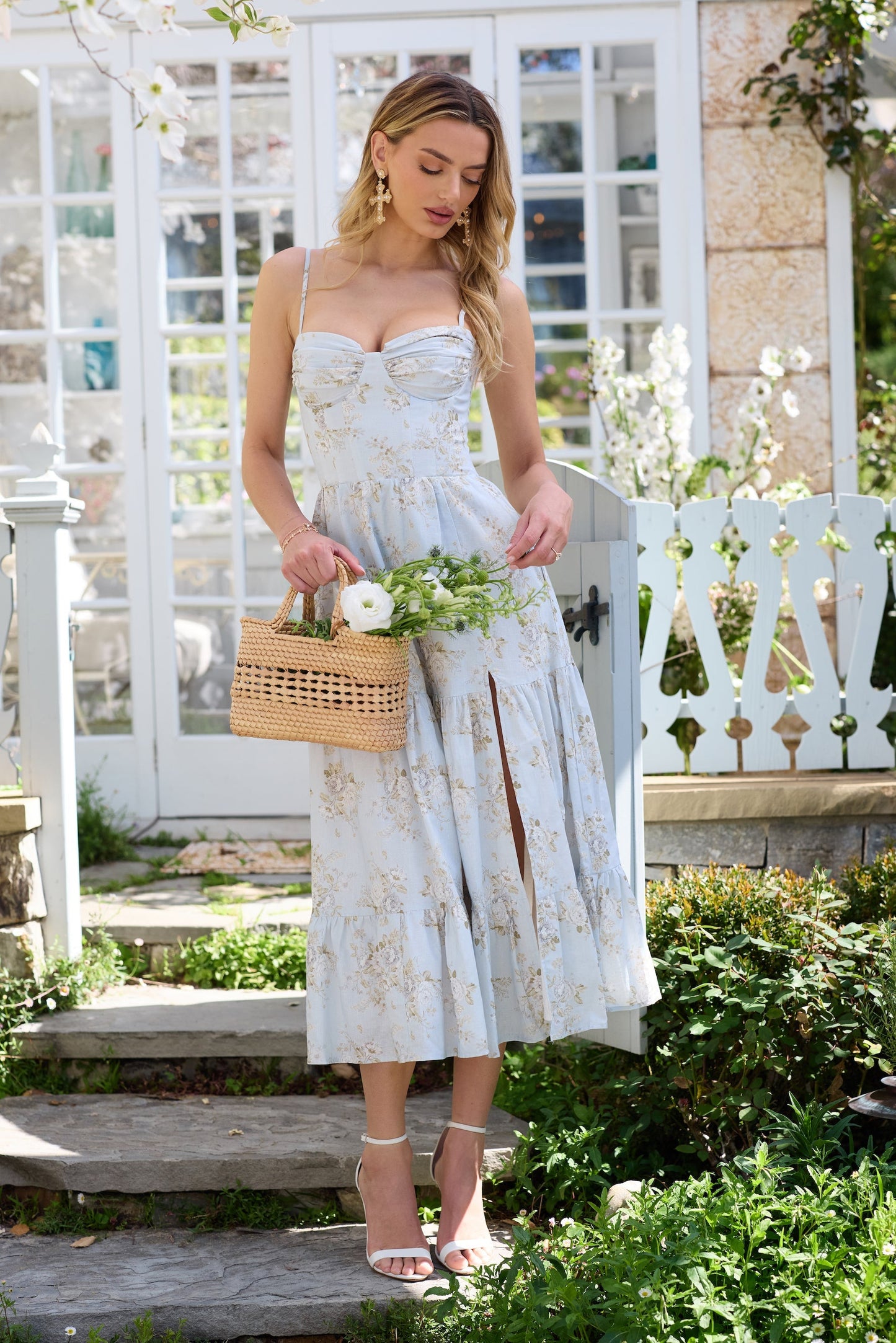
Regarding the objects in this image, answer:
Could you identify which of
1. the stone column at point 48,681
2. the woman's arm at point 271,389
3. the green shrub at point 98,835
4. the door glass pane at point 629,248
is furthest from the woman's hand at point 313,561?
the door glass pane at point 629,248

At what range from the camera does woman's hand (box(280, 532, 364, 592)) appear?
7.02ft

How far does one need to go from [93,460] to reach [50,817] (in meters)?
2.04

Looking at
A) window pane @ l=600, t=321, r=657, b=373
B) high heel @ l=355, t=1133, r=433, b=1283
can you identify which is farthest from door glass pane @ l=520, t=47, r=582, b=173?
high heel @ l=355, t=1133, r=433, b=1283

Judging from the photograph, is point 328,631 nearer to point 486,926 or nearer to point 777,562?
point 486,926

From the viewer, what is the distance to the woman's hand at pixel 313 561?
84.3 inches

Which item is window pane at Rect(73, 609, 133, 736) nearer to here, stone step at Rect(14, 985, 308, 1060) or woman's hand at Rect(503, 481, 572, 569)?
stone step at Rect(14, 985, 308, 1060)

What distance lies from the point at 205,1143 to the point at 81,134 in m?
3.88

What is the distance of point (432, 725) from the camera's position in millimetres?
2297

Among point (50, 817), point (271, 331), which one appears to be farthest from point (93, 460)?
point (271, 331)

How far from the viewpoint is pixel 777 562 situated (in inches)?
151

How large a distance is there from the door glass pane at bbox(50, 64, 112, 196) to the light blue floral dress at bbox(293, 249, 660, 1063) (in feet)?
10.2

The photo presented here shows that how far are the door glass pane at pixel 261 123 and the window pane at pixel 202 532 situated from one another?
1.15 meters

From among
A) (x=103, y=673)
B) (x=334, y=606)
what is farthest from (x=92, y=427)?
(x=334, y=606)

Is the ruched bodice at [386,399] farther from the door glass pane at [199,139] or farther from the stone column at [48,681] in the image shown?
the door glass pane at [199,139]
